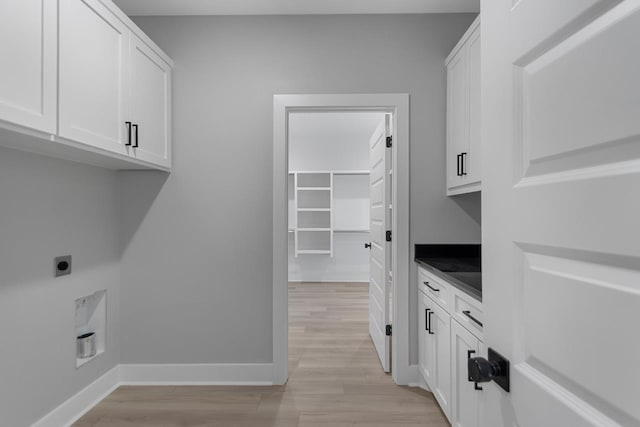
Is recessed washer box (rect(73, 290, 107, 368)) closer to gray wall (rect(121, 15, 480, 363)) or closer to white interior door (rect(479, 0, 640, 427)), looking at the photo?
gray wall (rect(121, 15, 480, 363))

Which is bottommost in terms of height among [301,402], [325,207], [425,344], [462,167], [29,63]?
[301,402]

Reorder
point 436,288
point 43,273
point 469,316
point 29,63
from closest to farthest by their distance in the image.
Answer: point 29,63, point 469,316, point 43,273, point 436,288

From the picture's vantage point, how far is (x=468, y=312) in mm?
1724

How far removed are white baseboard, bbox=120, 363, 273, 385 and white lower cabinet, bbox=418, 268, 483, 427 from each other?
1.15m

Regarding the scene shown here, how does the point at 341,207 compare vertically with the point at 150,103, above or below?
below

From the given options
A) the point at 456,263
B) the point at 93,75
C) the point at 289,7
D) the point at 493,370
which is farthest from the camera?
the point at 289,7

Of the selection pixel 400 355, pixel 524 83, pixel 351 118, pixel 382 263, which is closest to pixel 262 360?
pixel 400 355

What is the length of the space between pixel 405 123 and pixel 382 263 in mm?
1141

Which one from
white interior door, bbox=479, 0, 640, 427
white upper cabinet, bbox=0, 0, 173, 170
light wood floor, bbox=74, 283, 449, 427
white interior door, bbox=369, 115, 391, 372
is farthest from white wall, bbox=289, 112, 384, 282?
white interior door, bbox=479, 0, 640, 427

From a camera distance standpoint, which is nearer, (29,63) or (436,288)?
(29,63)

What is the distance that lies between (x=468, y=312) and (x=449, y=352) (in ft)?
1.34

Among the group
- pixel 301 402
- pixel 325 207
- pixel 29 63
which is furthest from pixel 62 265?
pixel 325 207

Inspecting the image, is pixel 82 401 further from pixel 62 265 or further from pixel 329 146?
pixel 329 146

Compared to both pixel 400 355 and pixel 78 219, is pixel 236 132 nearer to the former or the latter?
pixel 78 219
